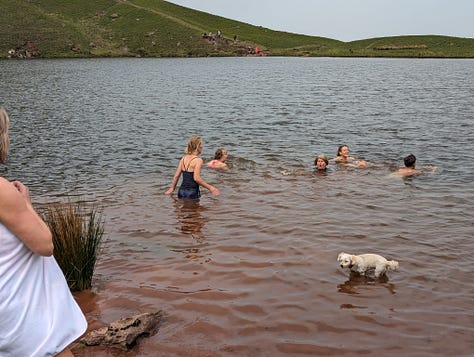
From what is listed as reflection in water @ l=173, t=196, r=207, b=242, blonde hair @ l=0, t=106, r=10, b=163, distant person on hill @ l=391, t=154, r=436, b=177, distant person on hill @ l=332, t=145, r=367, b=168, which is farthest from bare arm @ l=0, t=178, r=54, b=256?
distant person on hill @ l=332, t=145, r=367, b=168

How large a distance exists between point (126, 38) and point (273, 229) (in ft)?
372

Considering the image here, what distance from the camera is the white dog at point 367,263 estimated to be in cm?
772

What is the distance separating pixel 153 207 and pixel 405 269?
243 inches

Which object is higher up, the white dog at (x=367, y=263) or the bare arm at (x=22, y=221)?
the bare arm at (x=22, y=221)

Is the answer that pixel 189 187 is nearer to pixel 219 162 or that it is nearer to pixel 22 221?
pixel 219 162

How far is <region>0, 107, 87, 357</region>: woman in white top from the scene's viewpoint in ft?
10.1

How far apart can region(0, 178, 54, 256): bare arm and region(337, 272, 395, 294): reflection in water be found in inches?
202

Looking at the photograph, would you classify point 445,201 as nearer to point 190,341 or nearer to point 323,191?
point 323,191

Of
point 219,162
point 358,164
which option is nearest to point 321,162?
point 358,164

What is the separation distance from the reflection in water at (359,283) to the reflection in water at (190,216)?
316 cm

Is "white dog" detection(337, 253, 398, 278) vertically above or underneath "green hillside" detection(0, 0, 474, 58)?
underneath

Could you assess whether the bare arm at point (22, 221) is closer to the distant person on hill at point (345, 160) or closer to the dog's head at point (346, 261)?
the dog's head at point (346, 261)

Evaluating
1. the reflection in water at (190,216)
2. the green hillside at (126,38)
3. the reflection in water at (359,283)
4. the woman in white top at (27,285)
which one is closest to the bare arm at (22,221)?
the woman in white top at (27,285)

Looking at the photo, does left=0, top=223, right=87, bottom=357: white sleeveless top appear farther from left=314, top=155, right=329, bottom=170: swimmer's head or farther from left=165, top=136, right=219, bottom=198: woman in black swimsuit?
left=314, top=155, right=329, bottom=170: swimmer's head
